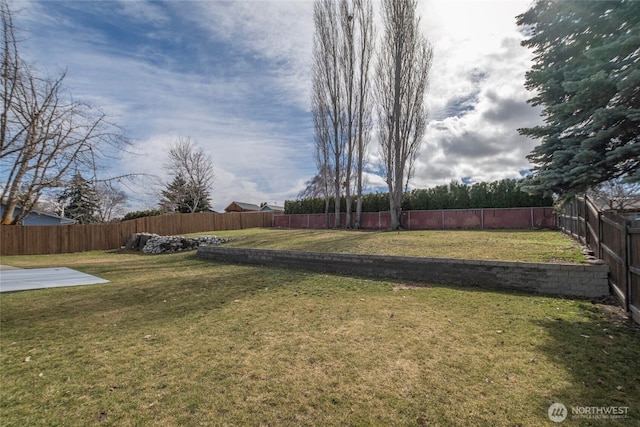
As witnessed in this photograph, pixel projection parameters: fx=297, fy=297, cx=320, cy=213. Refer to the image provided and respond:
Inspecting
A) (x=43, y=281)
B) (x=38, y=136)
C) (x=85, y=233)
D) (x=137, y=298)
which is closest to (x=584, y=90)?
(x=38, y=136)

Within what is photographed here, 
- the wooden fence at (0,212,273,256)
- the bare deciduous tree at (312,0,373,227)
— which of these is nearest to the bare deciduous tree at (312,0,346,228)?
the bare deciduous tree at (312,0,373,227)

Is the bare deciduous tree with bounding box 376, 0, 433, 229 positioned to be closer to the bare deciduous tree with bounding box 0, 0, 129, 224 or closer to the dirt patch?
the dirt patch

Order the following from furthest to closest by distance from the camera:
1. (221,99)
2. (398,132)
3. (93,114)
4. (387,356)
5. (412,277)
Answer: (398,132) < (221,99) < (412,277) < (93,114) < (387,356)

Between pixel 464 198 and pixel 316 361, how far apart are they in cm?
1563

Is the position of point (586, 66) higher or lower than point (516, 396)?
higher

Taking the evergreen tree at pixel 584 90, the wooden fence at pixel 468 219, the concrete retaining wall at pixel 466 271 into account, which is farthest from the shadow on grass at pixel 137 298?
the wooden fence at pixel 468 219

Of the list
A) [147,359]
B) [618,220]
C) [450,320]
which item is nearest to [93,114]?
[147,359]

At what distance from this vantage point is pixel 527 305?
4418 mm

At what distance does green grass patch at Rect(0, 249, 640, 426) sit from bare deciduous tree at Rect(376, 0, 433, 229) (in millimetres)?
11331

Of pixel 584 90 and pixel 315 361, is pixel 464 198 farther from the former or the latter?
pixel 315 361

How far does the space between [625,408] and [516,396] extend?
673mm

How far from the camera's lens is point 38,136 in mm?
3166

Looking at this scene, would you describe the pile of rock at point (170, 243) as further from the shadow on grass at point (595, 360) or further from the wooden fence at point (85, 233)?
the shadow on grass at point (595, 360)

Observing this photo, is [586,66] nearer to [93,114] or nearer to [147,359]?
[147,359]
